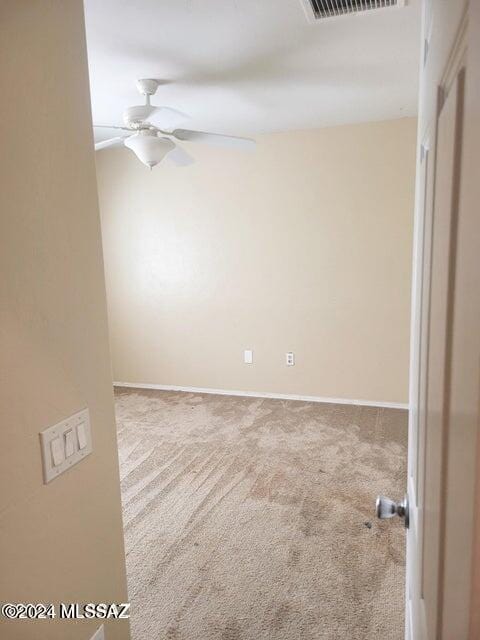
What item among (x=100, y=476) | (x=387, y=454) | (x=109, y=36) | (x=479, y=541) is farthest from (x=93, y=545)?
(x=387, y=454)

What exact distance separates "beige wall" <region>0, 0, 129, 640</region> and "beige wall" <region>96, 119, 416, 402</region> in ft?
10.4

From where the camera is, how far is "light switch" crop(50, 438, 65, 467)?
0.94 metres

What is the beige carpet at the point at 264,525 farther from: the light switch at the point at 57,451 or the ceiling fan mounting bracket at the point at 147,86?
the ceiling fan mounting bracket at the point at 147,86

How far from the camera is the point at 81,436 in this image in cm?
104

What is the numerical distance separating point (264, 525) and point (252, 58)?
2585 millimetres

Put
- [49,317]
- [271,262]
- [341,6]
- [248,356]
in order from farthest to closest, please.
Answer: [248,356] < [271,262] < [341,6] < [49,317]

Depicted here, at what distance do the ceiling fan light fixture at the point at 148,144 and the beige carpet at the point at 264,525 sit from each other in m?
2.08

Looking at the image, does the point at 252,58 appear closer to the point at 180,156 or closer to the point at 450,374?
the point at 180,156

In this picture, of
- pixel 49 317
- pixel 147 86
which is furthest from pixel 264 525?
pixel 147 86

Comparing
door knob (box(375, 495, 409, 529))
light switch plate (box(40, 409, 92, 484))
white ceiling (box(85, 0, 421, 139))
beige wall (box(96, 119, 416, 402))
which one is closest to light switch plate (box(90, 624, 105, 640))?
light switch plate (box(40, 409, 92, 484))

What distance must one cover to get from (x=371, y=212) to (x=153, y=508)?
2.94 m

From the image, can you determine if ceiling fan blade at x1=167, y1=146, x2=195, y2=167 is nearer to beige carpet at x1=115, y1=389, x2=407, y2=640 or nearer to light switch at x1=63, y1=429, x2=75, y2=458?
beige carpet at x1=115, y1=389, x2=407, y2=640

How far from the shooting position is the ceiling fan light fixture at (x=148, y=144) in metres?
2.48

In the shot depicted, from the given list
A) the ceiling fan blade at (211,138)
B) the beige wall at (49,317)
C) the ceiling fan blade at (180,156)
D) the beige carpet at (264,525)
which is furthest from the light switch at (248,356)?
the beige wall at (49,317)
